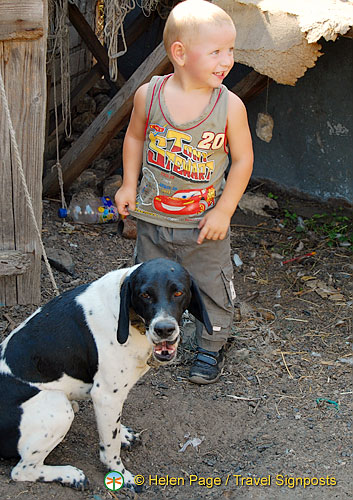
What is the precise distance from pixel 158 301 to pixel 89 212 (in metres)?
3.53

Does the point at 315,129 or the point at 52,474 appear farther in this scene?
the point at 315,129

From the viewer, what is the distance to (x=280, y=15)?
13.6 ft

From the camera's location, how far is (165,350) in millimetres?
2707

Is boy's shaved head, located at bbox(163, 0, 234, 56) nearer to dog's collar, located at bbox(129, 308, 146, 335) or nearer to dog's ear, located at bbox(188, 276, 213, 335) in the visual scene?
dog's ear, located at bbox(188, 276, 213, 335)

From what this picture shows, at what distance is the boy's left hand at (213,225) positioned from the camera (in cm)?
352

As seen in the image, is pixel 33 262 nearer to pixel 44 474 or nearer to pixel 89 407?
pixel 89 407

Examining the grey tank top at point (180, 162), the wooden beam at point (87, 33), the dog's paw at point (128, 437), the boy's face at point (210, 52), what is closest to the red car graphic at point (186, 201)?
the grey tank top at point (180, 162)

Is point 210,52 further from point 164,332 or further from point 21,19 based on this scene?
point 164,332

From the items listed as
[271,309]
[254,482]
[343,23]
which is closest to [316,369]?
[271,309]

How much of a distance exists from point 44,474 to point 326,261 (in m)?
3.29

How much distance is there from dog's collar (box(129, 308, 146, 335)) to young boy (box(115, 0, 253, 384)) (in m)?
0.83

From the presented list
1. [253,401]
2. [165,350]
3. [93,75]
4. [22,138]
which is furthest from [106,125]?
[165,350]

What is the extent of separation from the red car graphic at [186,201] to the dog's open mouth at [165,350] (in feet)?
3.59

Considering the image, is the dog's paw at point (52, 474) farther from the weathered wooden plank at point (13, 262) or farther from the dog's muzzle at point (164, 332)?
the weathered wooden plank at point (13, 262)
